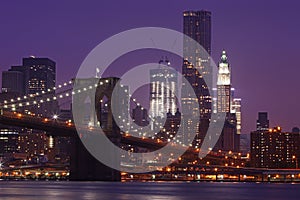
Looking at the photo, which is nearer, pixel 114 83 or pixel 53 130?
pixel 53 130

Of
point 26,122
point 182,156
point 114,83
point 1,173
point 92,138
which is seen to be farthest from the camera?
point 1,173

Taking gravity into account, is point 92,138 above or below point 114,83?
below

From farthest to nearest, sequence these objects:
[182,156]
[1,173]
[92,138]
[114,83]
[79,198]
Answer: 1. [1,173]
2. [182,156]
3. [114,83]
4. [92,138]
5. [79,198]

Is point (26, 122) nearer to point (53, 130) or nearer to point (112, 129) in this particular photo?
point (53, 130)

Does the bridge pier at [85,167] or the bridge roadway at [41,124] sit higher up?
the bridge roadway at [41,124]

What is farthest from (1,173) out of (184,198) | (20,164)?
(184,198)

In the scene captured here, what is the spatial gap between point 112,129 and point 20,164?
200 feet

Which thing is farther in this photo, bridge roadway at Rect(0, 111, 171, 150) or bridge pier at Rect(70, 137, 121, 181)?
bridge pier at Rect(70, 137, 121, 181)

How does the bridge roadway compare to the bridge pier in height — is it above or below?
above

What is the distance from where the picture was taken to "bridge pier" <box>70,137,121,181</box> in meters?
89.8

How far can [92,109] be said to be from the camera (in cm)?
9688

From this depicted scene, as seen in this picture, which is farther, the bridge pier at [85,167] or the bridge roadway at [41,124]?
the bridge pier at [85,167]

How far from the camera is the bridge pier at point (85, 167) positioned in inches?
3536

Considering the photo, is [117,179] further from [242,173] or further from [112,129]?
[242,173]
